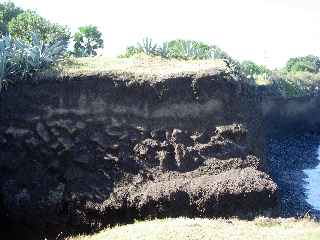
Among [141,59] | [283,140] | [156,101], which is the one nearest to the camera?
[156,101]

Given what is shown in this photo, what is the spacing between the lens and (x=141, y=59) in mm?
18141

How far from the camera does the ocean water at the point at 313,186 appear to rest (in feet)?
52.7

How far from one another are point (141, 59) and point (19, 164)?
608 centimetres

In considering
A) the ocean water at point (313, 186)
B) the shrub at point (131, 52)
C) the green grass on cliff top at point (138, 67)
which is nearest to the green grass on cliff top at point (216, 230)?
the ocean water at point (313, 186)

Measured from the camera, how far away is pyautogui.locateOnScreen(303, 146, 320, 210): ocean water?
1606 cm

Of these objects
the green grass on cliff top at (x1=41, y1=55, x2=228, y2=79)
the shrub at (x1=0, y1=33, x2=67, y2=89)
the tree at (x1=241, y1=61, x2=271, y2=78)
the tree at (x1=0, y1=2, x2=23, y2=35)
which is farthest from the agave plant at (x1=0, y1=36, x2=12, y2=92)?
the tree at (x1=241, y1=61, x2=271, y2=78)

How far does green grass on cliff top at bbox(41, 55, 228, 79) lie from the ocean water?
15.9 feet

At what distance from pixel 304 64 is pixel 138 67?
84.9 ft

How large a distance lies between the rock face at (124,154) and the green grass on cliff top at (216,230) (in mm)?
1065

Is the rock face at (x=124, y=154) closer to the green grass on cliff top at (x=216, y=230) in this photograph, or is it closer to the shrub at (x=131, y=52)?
the green grass on cliff top at (x=216, y=230)

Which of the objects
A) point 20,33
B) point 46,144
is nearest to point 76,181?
point 46,144

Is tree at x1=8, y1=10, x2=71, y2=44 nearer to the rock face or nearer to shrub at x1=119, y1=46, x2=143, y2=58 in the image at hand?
shrub at x1=119, y1=46, x2=143, y2=58

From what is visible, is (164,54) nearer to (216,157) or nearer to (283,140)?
(216,157)

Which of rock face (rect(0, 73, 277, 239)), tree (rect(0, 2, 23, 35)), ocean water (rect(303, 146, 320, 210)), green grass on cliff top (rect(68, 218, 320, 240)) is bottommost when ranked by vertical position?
ocean water (rect(303, 146, 320, 210))
